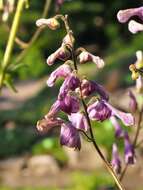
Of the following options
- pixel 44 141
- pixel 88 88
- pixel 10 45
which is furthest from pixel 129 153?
pixel 44 141

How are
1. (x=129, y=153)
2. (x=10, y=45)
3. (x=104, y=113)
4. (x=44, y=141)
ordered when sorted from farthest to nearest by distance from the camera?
(x=44, y=141)
(x=10, y=45)
(x=129, y=153)
(x=104, y=113)

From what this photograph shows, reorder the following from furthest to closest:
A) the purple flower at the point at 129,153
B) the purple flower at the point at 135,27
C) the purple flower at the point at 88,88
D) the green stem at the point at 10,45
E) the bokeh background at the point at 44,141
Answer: the bokeh background at the point at 44,141
the green stem at the point at 10,45
the purple flower at the point at 129,153
the purple flower at the point at 88,88
the purple flower at the point at 135,27

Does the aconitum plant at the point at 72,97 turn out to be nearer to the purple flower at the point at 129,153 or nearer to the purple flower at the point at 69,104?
the purple flower at the point at 69,104

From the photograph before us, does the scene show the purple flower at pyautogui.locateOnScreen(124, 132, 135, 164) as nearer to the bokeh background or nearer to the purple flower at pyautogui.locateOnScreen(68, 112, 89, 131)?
the purple flower at pyautogui.locateOnScreen(68, 112, 89, 131)

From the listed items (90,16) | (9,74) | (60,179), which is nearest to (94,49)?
(90,16)

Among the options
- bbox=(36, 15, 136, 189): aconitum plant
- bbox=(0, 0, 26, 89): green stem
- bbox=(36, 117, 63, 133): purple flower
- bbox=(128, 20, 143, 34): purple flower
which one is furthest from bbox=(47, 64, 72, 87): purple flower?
bbox=(0, 0, 26, 89): green stem

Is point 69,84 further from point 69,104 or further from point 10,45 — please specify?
point 10,45

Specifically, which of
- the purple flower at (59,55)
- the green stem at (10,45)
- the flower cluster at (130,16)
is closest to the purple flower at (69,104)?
the purple flower at (59,55)
